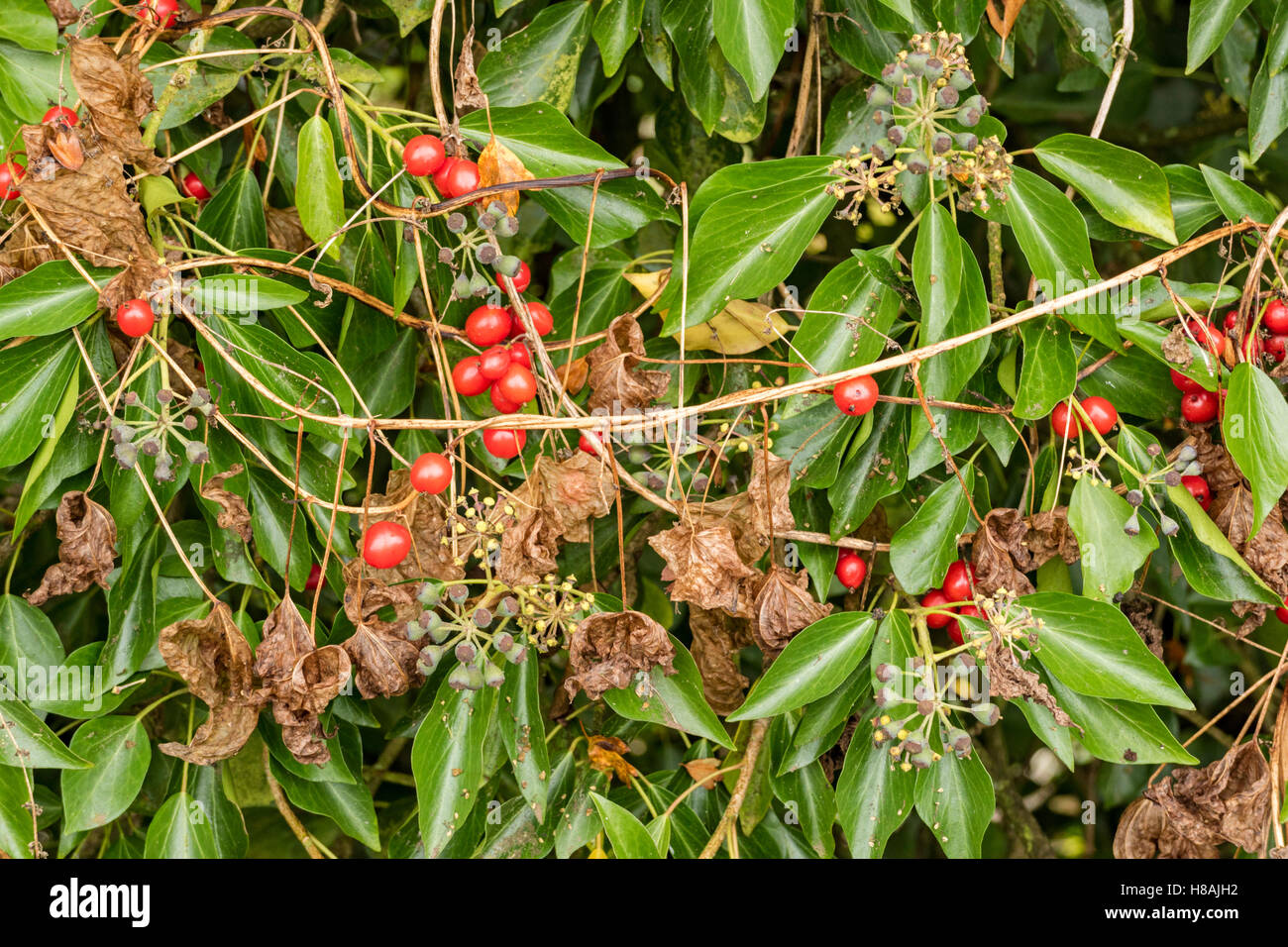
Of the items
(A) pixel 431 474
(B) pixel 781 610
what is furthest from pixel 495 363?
(B) pixel 781 610

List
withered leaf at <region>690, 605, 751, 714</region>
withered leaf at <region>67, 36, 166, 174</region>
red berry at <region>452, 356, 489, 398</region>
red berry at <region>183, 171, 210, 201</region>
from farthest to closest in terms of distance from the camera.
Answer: red berry at <region>183, 171, 210, 201</region> < withered leaf at <region>690, 605, 751, 714</region> < red berry at <region>452, 356, 489, 398</region> < withered leaf at <region>67, 36, 166, 174</region>

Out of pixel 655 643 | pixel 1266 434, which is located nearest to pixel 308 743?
pixel 655 643

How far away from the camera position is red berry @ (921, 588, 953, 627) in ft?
4.24

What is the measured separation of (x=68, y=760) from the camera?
1.20 meters

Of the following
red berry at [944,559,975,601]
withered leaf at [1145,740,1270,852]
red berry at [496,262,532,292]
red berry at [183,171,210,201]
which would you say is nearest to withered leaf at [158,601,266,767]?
red berry at [496,262,532,292]

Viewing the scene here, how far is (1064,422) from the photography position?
4.09 ft

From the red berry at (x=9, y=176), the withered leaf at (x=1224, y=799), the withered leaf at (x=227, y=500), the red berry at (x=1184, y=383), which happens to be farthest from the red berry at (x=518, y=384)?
the withered leaf at (x=1224, y=799)

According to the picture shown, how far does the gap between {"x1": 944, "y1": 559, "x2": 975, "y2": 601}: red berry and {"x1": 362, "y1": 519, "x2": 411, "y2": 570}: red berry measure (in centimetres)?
65

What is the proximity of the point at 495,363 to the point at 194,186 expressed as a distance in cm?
58

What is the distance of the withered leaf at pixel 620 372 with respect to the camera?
1171mm

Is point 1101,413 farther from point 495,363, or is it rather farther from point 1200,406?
point 495,363

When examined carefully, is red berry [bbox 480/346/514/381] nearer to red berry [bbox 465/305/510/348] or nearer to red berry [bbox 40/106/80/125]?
red berry [bbox 465/305/510/348]

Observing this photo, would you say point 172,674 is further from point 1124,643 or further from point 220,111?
point 1124,643

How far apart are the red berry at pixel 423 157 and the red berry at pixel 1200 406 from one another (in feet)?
3.03
